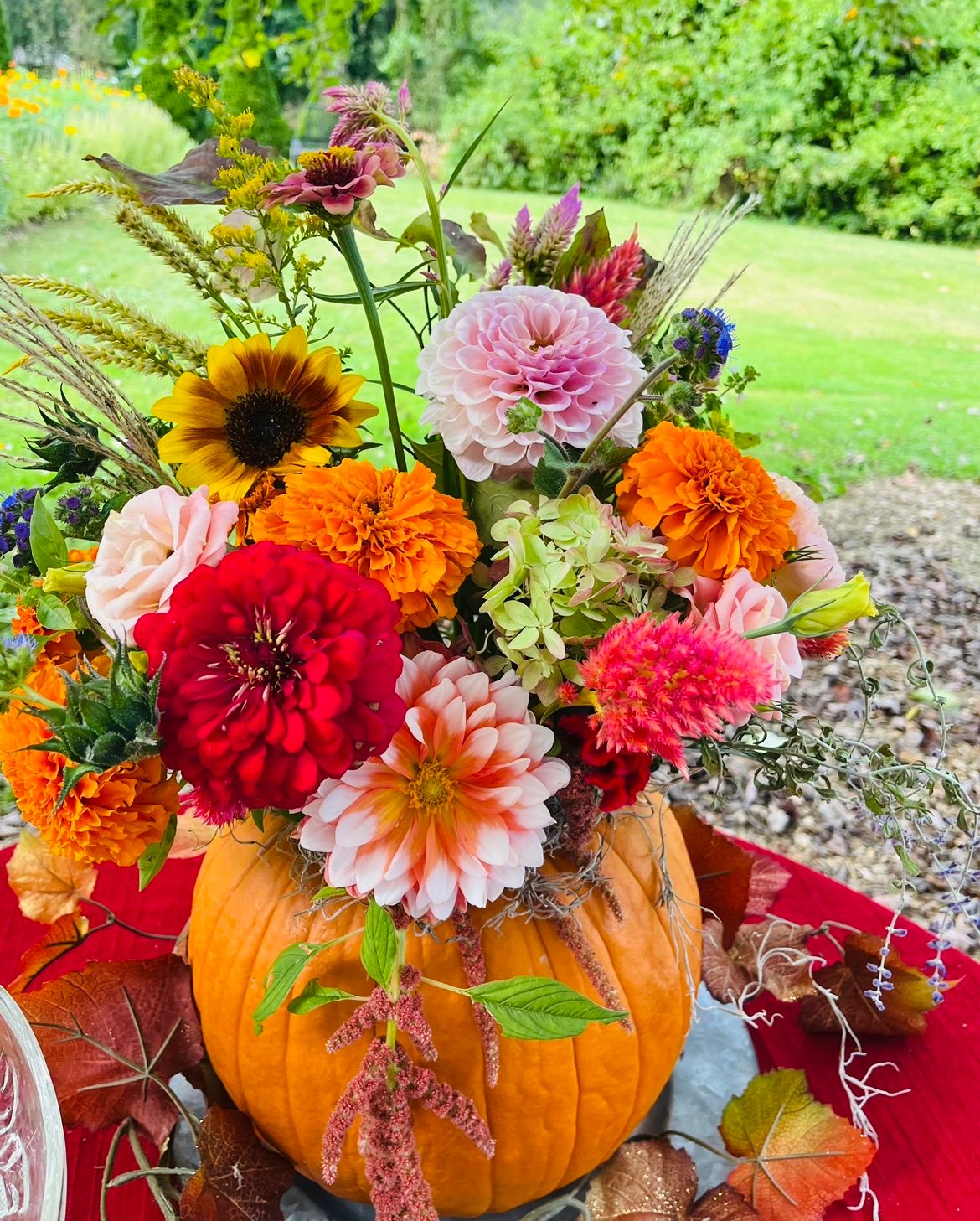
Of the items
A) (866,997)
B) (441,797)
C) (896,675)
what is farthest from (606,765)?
(896,675)

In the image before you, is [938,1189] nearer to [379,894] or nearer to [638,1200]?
[638,1200]

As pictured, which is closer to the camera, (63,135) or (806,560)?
(806,560)

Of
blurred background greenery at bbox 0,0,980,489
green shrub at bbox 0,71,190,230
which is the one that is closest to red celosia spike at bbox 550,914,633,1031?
blurred background greenery at bbox 0,0,980,489

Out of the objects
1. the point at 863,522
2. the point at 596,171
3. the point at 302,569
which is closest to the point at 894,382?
the point at 863,522

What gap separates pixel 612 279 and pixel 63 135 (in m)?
4.93

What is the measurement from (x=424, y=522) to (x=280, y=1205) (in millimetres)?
556

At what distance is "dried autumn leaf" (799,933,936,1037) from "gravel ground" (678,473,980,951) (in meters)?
0.20

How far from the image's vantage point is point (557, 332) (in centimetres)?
59

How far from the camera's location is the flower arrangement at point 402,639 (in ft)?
1.53

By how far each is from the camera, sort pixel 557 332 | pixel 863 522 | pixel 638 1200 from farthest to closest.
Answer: pixel 863 522, pixel 638 1200, pixel 557 332

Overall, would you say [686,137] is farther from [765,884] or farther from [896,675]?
[765,884]

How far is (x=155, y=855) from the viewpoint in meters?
0.59

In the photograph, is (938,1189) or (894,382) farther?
(894,382)

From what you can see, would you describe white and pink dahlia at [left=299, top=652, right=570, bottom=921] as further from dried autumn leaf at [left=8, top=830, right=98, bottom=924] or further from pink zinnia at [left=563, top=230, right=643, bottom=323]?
dried autumn leaf at [left=8, top=830, right=98, bottom=924]
